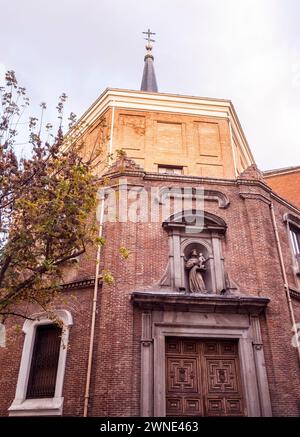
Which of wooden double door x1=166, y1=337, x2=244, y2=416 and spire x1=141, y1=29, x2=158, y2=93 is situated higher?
spire x1=141, y1=29, x2=158, y2=93

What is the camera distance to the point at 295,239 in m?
15.1

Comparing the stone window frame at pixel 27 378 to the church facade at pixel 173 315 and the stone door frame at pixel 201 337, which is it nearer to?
the church facade at pixel 173 315

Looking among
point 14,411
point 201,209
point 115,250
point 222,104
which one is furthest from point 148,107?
point 14,411

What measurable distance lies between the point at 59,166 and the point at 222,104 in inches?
442

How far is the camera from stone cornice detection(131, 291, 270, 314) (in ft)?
35.8

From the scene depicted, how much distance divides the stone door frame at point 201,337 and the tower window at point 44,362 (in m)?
2.57

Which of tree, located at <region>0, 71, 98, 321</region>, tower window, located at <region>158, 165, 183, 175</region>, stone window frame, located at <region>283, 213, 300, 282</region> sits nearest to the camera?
tree, located at <region>0, 71, 98, 321</region>

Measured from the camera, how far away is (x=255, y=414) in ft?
32.4

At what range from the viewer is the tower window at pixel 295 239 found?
14.7 m

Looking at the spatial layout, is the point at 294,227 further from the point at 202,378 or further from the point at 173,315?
the point at 202,378

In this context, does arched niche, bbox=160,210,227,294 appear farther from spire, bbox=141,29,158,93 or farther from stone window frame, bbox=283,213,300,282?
spire, bbox=141,29,158,93

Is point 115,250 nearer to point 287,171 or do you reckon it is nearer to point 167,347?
point 167,347

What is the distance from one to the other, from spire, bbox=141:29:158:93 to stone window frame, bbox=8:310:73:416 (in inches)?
595

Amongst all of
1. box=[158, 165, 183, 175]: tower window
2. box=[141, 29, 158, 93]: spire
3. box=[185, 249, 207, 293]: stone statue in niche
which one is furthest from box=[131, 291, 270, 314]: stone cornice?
box=[141, 29, 158, 93]: spire
